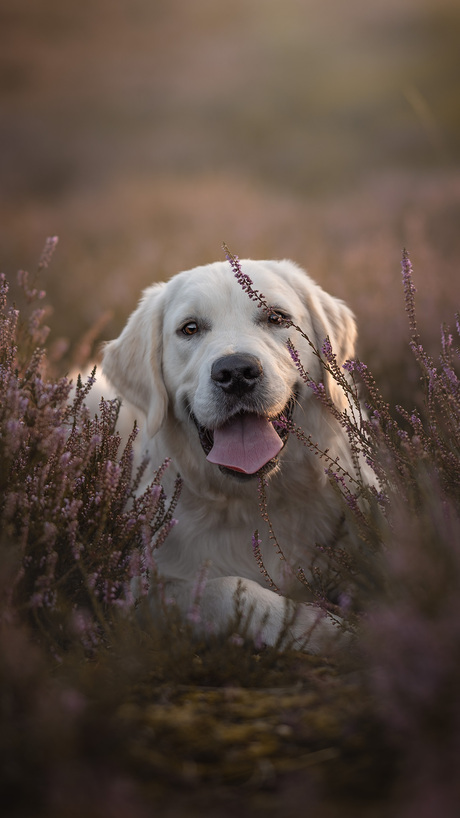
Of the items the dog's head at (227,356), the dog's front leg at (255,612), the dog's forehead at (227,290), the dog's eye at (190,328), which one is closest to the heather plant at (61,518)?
the dog's front leg at (255,612)

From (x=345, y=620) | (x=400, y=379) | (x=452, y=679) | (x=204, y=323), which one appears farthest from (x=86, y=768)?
(x=400, y=379)

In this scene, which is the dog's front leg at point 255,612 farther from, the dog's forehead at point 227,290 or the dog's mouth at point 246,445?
the dog's forehead at point 227,290

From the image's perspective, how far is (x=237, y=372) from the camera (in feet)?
8.55

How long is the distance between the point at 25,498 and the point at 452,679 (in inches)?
53.6

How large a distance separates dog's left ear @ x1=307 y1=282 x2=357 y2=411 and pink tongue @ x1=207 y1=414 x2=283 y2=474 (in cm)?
44

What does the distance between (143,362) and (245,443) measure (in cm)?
77

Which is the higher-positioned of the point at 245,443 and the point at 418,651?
the point at 245,443

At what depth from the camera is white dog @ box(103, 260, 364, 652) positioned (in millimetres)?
2711

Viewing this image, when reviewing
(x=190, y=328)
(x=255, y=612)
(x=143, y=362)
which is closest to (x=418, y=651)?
(x=255, y=612)

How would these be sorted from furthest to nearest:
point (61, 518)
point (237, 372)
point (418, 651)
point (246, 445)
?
point (246, 445), point (237, 372), point (61, 518), point (418, 651)

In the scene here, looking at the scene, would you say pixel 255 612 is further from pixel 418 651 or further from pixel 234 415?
pixel 418 651

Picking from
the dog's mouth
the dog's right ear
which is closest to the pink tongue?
the dog's mouth

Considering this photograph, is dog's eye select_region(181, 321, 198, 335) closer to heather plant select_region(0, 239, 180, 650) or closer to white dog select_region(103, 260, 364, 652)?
white dog select_region(103, 260, 364, 652)

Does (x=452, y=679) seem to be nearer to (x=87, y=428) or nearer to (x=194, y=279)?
(x=87, y=428)
